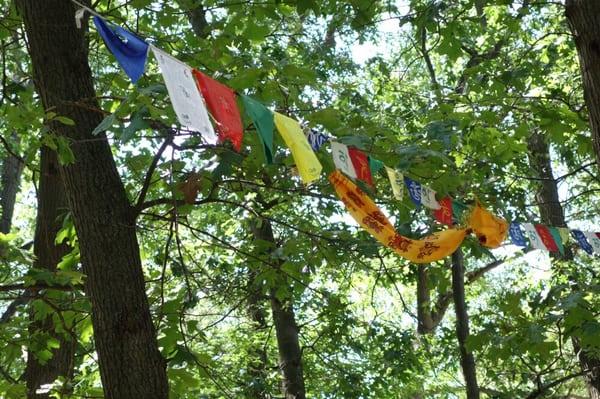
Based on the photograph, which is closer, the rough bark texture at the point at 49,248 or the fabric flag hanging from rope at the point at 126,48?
the fabric flag hanging from rope at the point at 126,48

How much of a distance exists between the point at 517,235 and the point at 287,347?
3086 millimetres

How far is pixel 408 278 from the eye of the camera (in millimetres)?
7566

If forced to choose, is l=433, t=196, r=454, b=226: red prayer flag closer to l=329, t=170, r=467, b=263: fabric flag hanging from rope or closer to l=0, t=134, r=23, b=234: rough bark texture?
l=329, t=170, r=467, b=263: fabric flag hanging from rope

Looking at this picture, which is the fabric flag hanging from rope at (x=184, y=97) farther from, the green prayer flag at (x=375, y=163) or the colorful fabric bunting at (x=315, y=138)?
the green prayer flag at (x=375, y=163)

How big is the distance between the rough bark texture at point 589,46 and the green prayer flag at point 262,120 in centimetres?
180

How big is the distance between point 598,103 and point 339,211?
5003 mm

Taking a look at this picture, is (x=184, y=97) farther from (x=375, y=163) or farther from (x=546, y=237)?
(x=546, y=237)

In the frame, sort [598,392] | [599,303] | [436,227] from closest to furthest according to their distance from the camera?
[599,303]
[436,227]
[598,392]

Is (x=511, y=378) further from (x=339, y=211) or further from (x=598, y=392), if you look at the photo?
(x=339, y=211)

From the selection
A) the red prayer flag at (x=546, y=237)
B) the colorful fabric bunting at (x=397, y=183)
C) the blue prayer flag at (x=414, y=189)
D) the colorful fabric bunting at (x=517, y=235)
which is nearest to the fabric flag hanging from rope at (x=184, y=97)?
the colorful fabric bunting at (x=397, y=183)

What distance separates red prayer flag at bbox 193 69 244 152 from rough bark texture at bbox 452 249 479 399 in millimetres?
4212

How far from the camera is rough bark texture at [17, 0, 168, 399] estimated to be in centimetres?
348

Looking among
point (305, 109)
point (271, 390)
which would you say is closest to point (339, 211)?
point (271, 390)

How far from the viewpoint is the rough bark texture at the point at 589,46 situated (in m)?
3.79
